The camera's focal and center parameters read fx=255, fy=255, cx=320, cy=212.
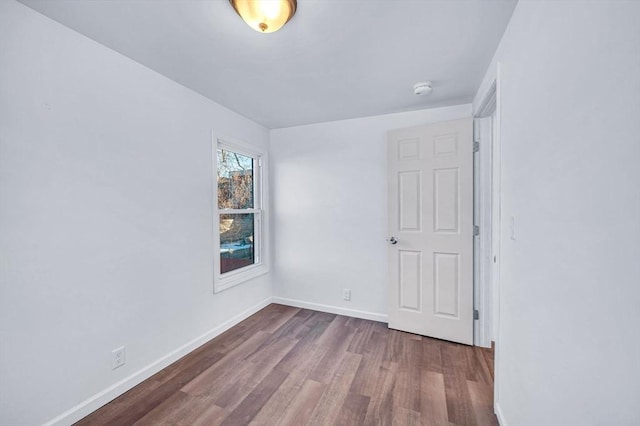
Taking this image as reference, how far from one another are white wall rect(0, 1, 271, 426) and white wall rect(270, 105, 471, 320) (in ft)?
4.16

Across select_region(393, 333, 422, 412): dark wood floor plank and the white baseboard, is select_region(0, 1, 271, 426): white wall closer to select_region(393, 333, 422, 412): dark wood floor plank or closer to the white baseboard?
select_region(393, 333, 422, 412): dark wood floor plank

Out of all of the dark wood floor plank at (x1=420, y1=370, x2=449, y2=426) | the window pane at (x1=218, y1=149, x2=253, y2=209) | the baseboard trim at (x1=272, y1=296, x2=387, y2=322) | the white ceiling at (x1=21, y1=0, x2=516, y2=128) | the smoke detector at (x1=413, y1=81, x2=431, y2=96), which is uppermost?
the white ceiling at (x1=21, y1=0, x2=516, y2=128)

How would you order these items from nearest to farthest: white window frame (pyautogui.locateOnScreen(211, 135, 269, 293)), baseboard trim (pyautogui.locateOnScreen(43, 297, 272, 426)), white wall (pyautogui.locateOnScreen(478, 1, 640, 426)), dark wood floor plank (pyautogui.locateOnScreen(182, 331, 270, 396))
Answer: white wall (pyautogui.locateOnScreen(478, 1, 640, 426))
baseboard trim (pyautogui.locateOnScreen(43, 297, 272, 426))
dark wood floor plank (pyautogui.locateOnScreen(182, 331, 270, 396))
white window frame (pyautogui.locateOnScreen(211, 135, 269, 293))

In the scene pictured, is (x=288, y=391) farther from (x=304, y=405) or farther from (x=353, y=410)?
(x=353, y=410)

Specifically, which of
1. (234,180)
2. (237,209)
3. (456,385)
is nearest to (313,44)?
(234,180)

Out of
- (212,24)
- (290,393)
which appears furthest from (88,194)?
(290,393)

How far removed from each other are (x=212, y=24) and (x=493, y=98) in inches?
79.2

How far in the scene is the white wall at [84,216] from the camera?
132 centimetres

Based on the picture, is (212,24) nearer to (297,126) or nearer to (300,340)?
(297,126)

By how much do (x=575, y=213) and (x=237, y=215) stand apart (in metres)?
2.85

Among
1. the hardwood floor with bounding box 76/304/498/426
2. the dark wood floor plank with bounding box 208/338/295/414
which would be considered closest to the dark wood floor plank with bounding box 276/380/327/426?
the hardwood floor with bounding box 76/304/498/426

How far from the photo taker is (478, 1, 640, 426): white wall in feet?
1.86

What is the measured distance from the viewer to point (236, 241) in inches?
118

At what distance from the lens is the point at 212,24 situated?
4.81 ft
